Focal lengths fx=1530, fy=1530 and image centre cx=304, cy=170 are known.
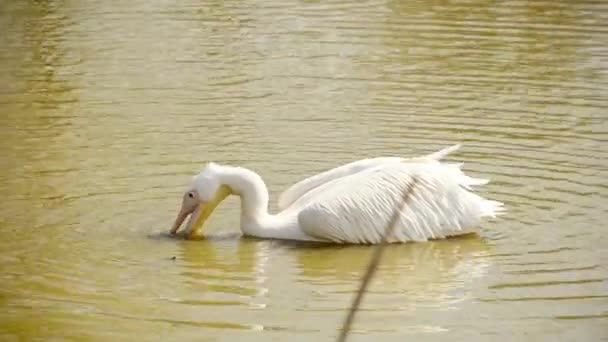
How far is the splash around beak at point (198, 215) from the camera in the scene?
7938mm

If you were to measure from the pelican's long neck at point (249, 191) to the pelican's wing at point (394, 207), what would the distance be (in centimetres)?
26

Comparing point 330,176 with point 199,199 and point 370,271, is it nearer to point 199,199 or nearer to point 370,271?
point 199,199

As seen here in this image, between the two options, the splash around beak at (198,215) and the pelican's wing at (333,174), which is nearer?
the splash around beak at (198,215)

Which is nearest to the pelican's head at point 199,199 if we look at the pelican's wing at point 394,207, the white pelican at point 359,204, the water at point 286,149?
the white pelican at point 359,204

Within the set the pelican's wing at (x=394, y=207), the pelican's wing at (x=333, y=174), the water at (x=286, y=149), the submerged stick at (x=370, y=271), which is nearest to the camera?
the submerged stick at (x=370, y=271)

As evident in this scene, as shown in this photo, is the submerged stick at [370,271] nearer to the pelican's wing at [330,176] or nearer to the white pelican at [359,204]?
the white pelican at [359,204]

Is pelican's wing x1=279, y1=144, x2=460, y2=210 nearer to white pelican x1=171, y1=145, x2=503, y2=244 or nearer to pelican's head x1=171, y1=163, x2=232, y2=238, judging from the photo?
white pelican x1=171, y1=145, x2=503, y2=244

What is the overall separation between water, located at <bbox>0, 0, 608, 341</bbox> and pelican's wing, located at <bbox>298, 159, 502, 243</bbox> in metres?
0.10

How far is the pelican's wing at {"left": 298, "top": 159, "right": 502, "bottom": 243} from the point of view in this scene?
25.3 feet

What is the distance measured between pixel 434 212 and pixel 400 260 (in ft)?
1.27

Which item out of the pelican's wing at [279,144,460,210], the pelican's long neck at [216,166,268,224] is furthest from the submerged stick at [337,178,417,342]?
the pelican's wing at [279,144,460,210]

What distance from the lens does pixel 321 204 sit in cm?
771

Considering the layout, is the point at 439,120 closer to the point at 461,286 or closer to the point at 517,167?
the point at 517,167

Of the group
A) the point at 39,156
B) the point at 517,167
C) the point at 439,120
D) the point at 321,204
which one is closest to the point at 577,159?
the point at 517,167
